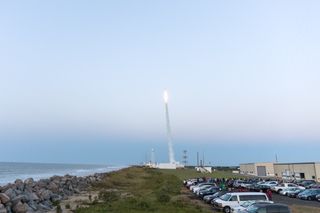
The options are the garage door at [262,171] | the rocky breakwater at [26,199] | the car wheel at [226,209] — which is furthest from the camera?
the garage door at [262,171]

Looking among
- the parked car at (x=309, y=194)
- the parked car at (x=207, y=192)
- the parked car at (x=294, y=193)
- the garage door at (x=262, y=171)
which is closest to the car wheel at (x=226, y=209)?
the parked car at (x=207, y=192)

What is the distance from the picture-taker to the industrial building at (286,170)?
315 ft

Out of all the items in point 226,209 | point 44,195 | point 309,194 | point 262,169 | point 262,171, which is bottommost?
point 226,209

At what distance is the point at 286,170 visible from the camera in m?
111

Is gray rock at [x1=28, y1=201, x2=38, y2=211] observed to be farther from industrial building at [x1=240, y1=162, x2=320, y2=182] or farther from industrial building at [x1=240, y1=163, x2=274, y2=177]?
industrial building at [x1=240, y1=163, x2=274, y2=177]

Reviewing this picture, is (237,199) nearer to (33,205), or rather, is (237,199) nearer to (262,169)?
(33,205)

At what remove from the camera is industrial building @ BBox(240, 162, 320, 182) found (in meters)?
96.1

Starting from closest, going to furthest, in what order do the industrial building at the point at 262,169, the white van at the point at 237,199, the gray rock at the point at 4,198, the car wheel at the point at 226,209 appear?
the gray rock at the point at 4,198, the car wheel at the point at 226,209, the white van at the point at 237,199, the industrial building at the point at 262,169

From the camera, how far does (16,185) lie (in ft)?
A: 143

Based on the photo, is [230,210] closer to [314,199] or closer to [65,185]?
[314,199]

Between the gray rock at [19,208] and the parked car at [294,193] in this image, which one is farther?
the parked car at [294,193]

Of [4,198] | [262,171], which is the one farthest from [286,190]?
[262,171]

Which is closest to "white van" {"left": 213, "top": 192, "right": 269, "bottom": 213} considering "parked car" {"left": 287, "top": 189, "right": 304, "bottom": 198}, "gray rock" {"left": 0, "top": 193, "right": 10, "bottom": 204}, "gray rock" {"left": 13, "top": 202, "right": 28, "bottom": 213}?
"gray rock" {"left": 13, "top": 202, "right": 28, "bottom": 213}

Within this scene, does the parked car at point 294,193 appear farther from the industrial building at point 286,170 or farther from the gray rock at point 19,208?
the industrial building at point 286,170
